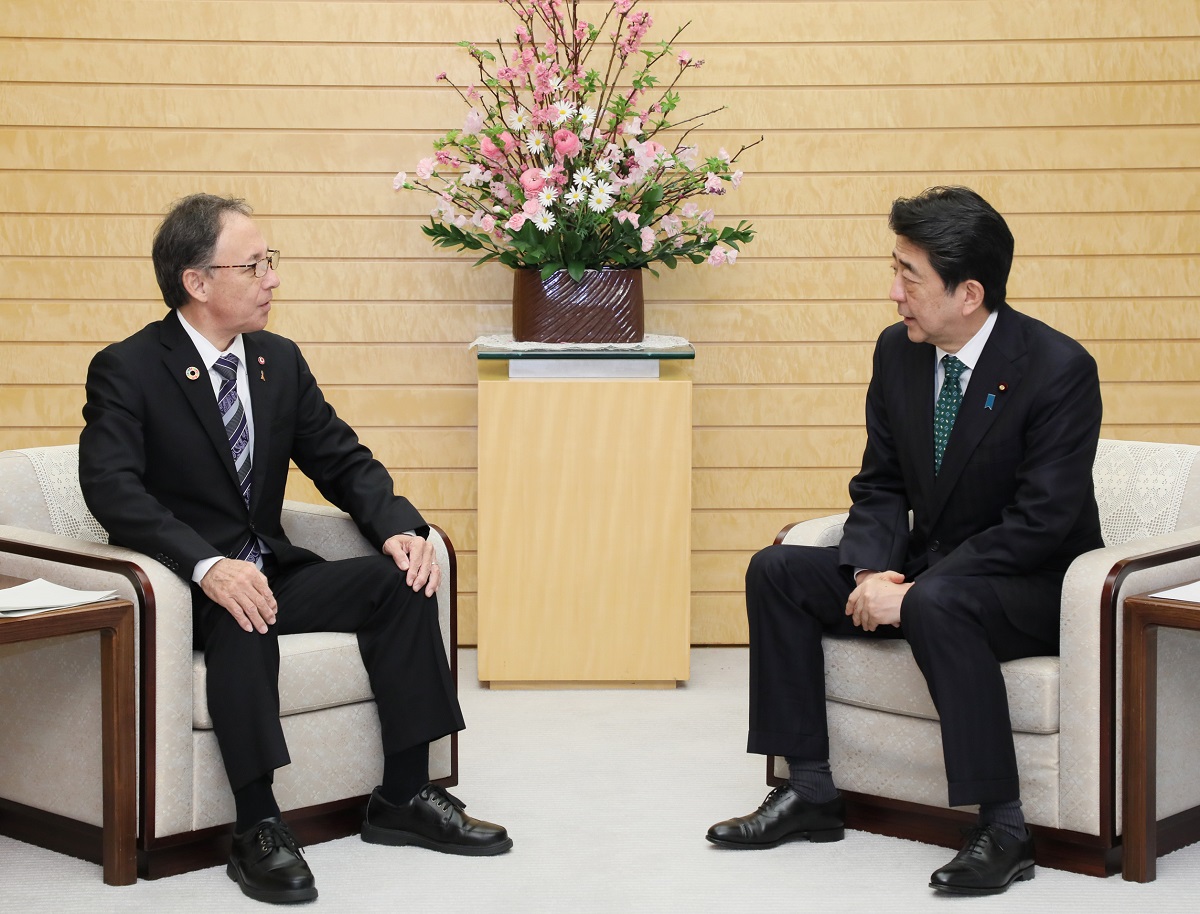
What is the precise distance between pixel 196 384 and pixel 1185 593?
2005mm

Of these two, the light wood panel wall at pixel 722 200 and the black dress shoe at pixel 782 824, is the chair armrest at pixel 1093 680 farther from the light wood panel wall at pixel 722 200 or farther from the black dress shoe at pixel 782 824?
the light wood panel wall at pixel 722 200

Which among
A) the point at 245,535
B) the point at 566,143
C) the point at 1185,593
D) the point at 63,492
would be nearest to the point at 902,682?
the point at 1185,593

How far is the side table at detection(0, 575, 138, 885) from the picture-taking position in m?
2.65

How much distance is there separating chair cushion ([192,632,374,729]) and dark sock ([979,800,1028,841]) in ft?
4.13

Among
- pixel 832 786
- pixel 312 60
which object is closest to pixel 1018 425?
pixel 832 786

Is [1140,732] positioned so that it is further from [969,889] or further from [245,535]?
[245,535]

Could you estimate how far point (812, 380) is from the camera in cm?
461

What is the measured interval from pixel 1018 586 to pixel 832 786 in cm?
57

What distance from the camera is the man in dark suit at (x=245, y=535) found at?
277 centimetres

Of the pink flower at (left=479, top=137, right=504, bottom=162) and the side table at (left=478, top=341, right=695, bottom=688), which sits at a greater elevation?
the pink flower at (left=479, top=137, right=504, bottom=162)

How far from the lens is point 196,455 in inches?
120

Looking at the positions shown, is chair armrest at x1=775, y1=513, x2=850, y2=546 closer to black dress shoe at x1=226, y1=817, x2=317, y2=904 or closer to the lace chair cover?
black dress shoe at x1=226, y1=817, x2=317, y2=904

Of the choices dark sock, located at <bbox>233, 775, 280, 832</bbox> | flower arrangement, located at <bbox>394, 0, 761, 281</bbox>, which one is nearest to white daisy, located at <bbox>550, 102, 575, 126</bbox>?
flower arrangement, located at <bbox>394, 0, 761, 281</bbox>

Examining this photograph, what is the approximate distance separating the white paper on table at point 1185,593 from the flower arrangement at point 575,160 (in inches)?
68.4
